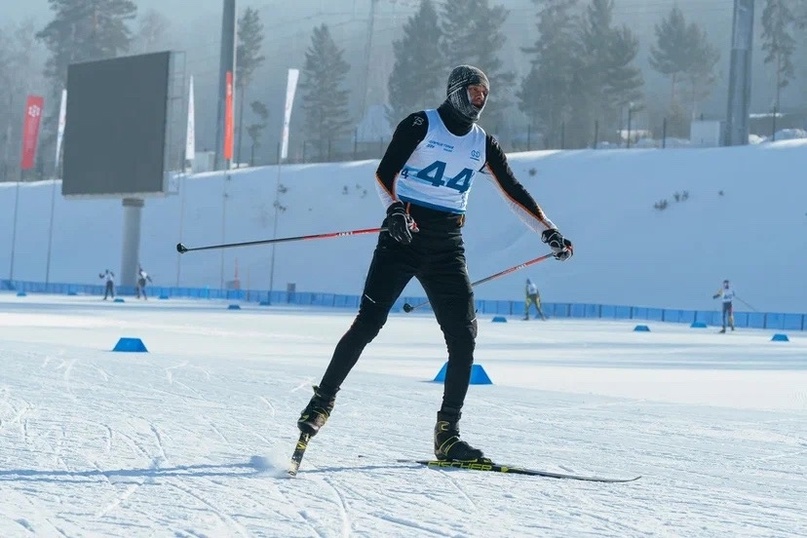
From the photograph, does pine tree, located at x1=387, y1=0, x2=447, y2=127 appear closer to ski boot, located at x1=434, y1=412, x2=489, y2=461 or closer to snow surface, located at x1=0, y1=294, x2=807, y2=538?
snow surface, located at x1=0, y1=294, x2=807, y2=538

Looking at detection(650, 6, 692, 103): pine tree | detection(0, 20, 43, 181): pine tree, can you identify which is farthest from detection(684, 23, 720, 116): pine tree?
detection(0, 20, 43, 181): pine tree

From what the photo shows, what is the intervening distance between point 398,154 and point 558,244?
37.9 inches

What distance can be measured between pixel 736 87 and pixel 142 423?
45711mm

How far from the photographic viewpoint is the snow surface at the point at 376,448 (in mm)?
5098

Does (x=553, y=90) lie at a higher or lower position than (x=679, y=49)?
lower

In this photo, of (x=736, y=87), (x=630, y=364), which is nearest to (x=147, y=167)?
(x=736, y=87)

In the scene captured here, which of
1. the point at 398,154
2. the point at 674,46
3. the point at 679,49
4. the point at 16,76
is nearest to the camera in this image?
the point at 398,154

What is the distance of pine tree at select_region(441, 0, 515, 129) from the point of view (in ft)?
287

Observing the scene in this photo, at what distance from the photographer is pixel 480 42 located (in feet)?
287

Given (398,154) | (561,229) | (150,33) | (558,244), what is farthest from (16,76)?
(398,154)

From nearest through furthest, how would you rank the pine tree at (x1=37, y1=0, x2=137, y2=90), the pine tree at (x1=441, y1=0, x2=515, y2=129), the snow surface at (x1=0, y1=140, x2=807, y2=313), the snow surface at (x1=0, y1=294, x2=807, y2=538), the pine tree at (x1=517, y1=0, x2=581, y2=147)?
the snow surface at (x1=0, y1=294, x2=807, y2=538) < the snow surface at (x1=0, y1=140, x2=807, y2=313) < the pine tree at (x1=517, y1=0, x2=581, y2=147) < the pine tree at (x1=441, y1=0, x2=515, y2=129) < the pine tree at (x1=37, y1=0, x2=137, y2=90)

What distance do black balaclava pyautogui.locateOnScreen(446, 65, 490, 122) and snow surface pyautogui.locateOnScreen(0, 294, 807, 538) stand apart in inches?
65.4

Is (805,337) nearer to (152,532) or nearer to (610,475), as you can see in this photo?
(610,475)

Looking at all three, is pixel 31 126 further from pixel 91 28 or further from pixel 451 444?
pixel 451 444
